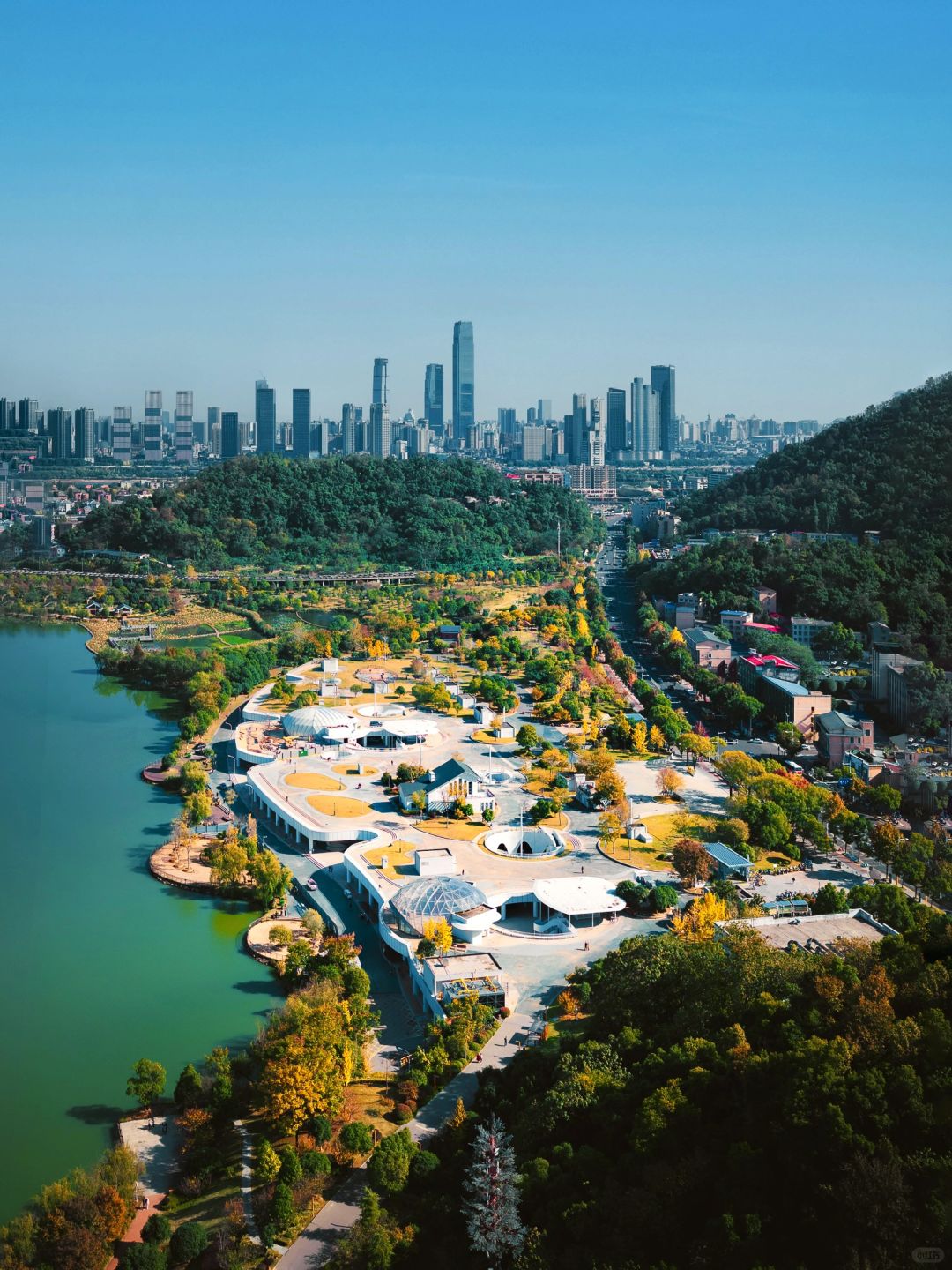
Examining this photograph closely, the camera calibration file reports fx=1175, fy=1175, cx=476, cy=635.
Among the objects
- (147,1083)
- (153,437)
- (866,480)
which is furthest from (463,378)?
(147,1083)

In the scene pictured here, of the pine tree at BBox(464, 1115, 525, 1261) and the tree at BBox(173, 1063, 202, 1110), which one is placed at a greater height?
the pine tree at BBox(464, 1115, 525, 1261)

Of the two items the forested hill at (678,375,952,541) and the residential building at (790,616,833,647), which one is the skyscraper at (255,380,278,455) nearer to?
the forested hill at (678,375,952,541)

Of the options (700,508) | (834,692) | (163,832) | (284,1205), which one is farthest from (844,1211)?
(700,508)

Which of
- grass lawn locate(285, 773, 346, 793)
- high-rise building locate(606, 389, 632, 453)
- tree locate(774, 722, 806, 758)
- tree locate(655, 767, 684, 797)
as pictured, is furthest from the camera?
high-rise building locate(606, 389, 632, 453)

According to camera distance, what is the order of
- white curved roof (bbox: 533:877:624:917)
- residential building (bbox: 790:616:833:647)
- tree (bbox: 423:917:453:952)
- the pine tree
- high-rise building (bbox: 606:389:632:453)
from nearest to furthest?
the pine tree
tree (bbox: 423:917:453:952)
white curved roof (bbox: 533:877:624:917)
residential building (bbox: 790:616:833:647)
high-rise building (bbox: 606:389:632:453)

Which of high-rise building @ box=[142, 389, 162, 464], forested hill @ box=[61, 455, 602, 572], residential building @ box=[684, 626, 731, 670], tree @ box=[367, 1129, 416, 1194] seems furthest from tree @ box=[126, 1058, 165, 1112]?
high-rise building @ box=[142, 389, 162, 464]

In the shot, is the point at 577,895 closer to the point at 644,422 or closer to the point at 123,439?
the point at 123,439
